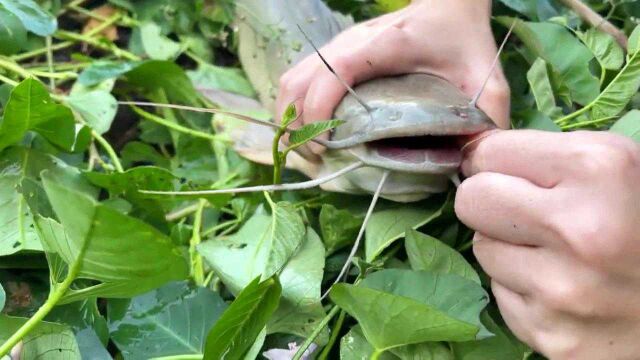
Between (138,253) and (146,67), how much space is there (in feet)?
1.69

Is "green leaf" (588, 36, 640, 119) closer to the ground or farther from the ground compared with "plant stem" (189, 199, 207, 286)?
farther from the ground

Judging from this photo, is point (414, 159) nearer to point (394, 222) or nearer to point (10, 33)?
point (394, 222)

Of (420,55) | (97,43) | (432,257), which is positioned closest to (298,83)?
(420,55)

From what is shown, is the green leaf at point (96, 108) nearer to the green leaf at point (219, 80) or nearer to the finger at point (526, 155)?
the green leaf at point (219, 80)

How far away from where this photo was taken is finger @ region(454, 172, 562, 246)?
1.58 feet

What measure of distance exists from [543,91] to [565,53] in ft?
0.24

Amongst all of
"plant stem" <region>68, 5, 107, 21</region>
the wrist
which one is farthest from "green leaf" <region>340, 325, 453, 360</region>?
"plant stem" <region>68, 5, 107, 21</region>

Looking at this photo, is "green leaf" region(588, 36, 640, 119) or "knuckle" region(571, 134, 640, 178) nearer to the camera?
"knuckle" region(571, 134, 640, 178)

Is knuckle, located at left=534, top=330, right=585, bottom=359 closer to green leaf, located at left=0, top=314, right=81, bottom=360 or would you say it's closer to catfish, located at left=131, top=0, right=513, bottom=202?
catfish, located at left=131, top=0, right=513, bottom=202

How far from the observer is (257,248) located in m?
0.65

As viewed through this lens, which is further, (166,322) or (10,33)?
(10,33)

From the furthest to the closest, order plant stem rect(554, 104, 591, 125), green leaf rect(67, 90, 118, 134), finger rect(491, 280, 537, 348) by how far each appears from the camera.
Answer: green leaf rect(67, 90, 118, 134) → plant stem rect(554, 104, 591, 125) → finger rect(491, 280, 537, 348)

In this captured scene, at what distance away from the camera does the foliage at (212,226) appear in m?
0.51

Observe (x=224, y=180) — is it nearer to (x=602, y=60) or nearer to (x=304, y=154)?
(x=304, y=154)
